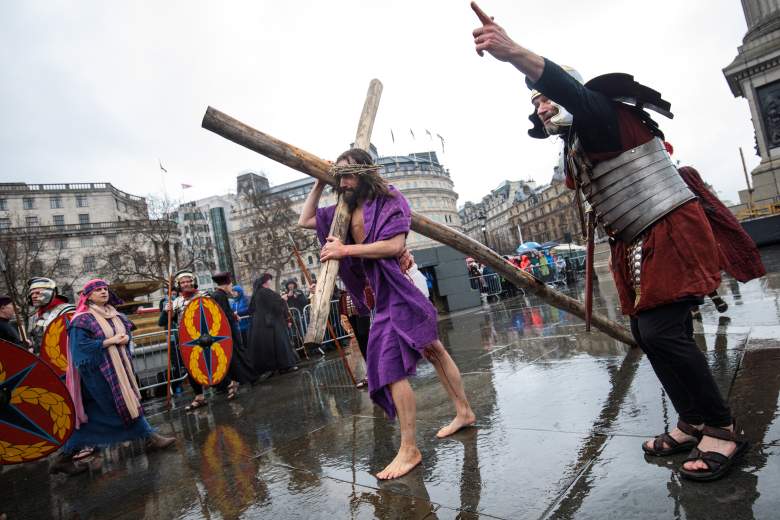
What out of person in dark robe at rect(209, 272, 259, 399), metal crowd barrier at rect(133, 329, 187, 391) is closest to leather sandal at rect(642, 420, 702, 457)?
person in dark robe at rect(209, 272, 259, 399)

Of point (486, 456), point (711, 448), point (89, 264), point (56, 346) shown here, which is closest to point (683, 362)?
point (711, 448)

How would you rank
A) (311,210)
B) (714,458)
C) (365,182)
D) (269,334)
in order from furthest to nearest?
(269,334), (311,210), (365,182), (714,458)

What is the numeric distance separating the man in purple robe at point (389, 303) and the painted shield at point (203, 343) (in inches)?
137

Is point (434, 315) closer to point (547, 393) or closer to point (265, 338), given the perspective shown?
point (547, 393)

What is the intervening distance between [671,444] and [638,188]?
1.13 meters

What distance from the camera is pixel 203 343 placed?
5.46 metres

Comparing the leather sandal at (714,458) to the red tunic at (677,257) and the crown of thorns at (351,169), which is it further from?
the crown of thorns at (351,169)

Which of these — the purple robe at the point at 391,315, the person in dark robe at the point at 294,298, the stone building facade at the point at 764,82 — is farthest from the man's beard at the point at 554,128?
the stone building facade at the point at 764,82

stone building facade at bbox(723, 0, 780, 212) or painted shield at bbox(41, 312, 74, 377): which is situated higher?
stone building facade at bbox(723, 0, 780, 212)

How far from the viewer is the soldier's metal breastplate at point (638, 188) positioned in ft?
6.18

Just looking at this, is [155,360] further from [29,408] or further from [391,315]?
[391,315]

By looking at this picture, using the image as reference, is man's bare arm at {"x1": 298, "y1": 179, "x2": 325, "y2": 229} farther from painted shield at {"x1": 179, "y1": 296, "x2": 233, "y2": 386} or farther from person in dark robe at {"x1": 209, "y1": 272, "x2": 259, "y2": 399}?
person in dark robe at {"x1": 209, "y1": 272, "x2": 259, "y2": 399}

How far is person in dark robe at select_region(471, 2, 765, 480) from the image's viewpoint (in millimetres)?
1772

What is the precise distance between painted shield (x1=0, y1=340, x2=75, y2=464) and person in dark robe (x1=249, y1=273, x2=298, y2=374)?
4.05 meters
